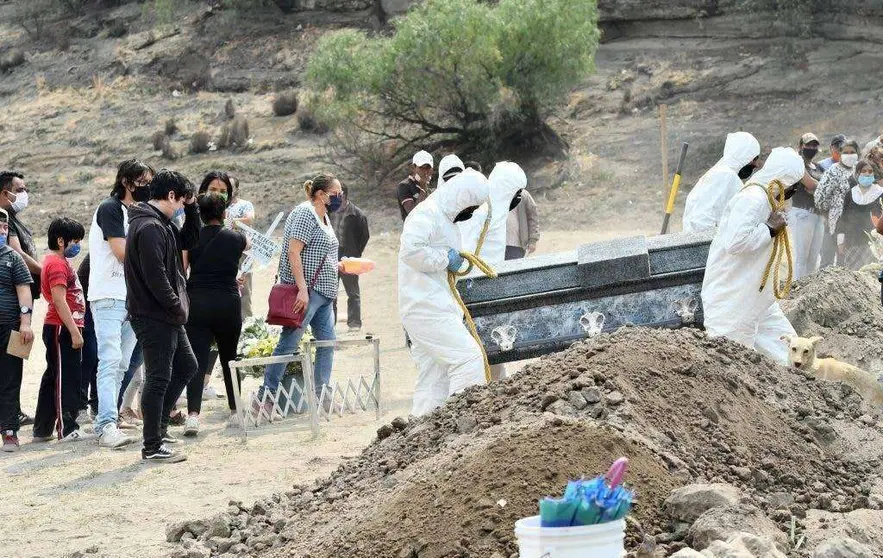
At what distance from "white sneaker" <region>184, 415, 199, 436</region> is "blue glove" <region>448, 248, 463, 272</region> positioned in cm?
226

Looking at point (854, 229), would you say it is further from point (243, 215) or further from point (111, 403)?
point (111, 403)

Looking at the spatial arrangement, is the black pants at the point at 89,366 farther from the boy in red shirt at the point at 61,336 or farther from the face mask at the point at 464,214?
the face mask at the point at 464,214

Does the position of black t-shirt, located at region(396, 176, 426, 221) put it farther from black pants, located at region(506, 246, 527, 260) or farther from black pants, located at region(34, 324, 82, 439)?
black pants, located at region(34, 324, 82, 439)

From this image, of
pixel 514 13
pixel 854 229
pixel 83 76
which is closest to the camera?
pixel 854 229

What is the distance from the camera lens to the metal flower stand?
375 inches

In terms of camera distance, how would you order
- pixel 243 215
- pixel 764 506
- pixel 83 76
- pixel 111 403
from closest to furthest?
pixel 764 506, pixel 111 403, pixel 243 215, pixel 83 76

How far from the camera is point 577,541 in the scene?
4297 millimetres

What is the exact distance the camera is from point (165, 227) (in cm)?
848

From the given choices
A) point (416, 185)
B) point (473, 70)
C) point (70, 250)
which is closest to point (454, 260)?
point (70, 250)

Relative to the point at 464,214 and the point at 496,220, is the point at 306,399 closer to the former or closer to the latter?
the point at 496,220

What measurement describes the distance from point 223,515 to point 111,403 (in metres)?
2.82

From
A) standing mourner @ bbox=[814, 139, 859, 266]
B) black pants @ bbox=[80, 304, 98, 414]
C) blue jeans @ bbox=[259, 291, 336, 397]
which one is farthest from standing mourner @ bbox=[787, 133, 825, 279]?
black pants @ bbox=[80, 304, 98, 414]

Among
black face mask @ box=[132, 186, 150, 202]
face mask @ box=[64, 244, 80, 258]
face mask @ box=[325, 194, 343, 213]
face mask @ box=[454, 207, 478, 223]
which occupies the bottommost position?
face mask @ box=[64, 244, 80, 258]

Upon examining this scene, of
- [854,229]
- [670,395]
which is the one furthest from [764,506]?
[854,229]
